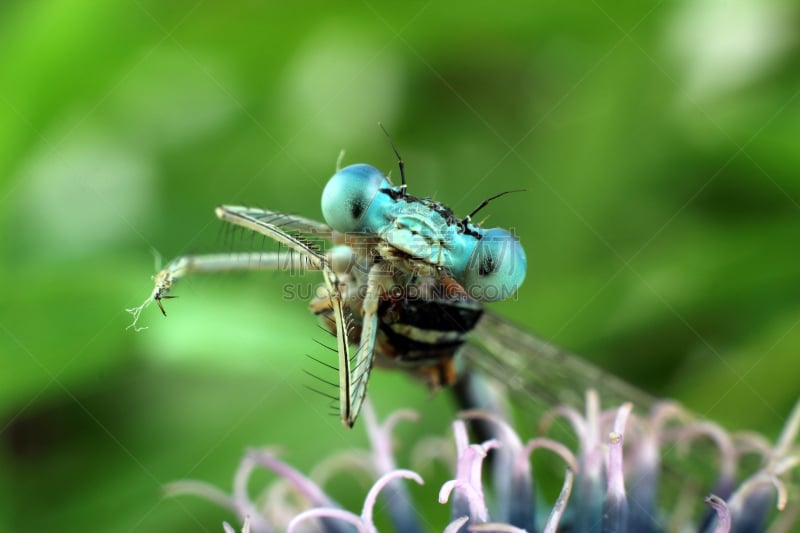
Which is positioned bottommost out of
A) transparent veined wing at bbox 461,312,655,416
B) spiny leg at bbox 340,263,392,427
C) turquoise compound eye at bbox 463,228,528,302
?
spiny leg at bbox 340,263,392,427

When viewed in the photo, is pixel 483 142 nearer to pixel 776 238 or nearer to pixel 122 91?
pixel 776 238

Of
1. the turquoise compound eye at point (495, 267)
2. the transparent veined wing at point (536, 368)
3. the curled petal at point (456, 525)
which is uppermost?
the turquoise compound eye at point (495, 267)

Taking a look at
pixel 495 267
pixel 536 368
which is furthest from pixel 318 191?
pixel 495 267

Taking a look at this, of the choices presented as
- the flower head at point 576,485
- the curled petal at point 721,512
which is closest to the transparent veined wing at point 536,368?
the flower head at point 576,485

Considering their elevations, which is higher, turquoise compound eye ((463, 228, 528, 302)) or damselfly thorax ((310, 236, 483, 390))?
turquoise compound eye ((463, 228, 528, 302))

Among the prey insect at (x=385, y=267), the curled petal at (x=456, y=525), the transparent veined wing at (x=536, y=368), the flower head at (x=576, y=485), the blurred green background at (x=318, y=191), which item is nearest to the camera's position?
the prey insect at (x=385, y=267)

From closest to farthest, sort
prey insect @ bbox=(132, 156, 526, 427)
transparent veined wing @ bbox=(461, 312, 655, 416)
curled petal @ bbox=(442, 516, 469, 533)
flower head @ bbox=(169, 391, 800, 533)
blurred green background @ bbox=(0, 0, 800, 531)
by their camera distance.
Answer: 1. prey insect @ bbox=(132, 156, 526, 427)
2. curled petal @ bbox=(442, 516, 469, 533)
3. flower head @ bbox=(169, 391, 800, 533)
4. transparent veined wing @ bbox=(461, 312, 655, 416)
5. blurred green background @ bbox=(0, 0, 800, 531)

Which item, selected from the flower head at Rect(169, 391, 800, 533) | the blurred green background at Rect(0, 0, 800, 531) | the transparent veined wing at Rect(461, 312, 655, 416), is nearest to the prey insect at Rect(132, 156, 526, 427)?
the flower head at Rect(169, 391, 800, 533)

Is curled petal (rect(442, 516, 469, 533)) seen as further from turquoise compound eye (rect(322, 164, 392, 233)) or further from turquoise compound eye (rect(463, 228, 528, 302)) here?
turquoise compound eye (rect(322, 164, 392, 233))

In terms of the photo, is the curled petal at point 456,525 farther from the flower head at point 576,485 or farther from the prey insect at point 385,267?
the prey insect at point 385,267

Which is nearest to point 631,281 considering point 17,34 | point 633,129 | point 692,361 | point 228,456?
point 692,361
